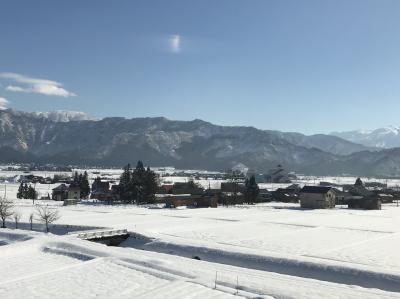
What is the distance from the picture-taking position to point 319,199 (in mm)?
75812

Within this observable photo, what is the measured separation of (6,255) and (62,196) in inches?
2640

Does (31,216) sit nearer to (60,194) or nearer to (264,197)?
(60,194)

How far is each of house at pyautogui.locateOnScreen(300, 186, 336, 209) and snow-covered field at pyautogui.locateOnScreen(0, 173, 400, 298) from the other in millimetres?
26449

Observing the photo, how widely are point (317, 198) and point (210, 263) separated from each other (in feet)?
167

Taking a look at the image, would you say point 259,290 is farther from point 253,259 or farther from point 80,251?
point 80,251

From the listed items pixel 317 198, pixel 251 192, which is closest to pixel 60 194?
pixel 251 192

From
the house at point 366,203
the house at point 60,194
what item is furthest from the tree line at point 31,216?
the house at point 366,203

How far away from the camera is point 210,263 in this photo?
28.9 metres

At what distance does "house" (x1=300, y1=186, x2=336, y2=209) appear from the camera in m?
75.7

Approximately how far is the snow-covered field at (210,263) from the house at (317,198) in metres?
26.4

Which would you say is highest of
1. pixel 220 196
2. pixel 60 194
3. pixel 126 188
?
pixel 126 188

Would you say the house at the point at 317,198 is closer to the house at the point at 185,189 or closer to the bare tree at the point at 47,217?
the house at the point at 185,189

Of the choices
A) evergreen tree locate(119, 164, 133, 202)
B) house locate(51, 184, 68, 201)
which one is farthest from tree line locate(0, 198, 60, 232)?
house locate(51, 184, 68, 201)

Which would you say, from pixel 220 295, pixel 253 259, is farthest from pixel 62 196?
pixel 220 295
